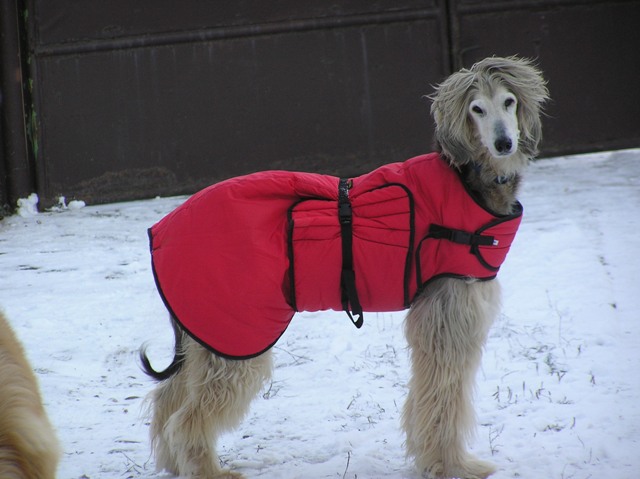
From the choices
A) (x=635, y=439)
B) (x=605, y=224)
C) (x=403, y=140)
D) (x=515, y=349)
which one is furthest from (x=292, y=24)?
(x=635, y=439)

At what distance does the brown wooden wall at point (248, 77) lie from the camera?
23.2 feet

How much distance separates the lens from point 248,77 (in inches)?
285

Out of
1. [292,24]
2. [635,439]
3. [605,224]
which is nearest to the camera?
[635,439]

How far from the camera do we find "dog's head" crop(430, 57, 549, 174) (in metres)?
2.96

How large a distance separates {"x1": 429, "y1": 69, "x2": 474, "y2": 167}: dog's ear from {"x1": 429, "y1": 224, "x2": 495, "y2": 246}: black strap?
0.26m

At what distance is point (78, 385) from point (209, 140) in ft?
11.9

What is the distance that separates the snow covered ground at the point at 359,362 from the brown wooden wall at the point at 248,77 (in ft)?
3.24

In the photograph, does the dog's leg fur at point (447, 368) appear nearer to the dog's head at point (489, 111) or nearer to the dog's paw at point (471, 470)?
the dog's paw at point (471, 470)

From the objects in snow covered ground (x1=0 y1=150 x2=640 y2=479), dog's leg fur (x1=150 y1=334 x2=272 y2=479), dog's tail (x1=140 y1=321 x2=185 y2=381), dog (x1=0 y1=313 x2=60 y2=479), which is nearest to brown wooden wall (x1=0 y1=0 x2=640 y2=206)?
snow covered ground (x1=0 y1=150 x2=640 y2=479)

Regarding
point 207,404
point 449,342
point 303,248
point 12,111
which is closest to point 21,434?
point 207,404

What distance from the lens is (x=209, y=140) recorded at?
7.28 metres

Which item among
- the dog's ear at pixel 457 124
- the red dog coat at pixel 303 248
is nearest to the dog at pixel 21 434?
the red dog coat at pixel 303 248

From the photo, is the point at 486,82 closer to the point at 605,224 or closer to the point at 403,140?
the point at 605,224

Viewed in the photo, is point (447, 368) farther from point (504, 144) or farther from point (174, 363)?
point (174, 363)
